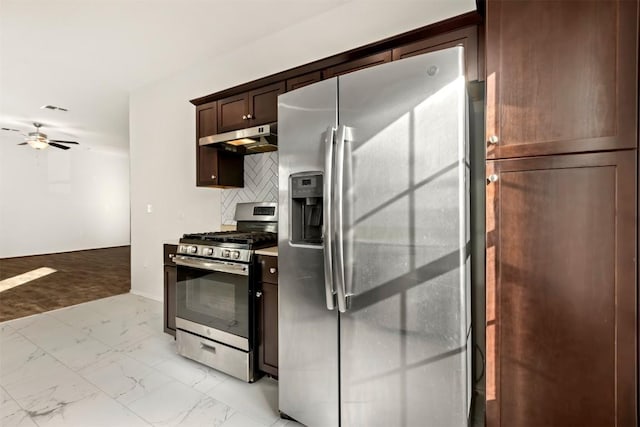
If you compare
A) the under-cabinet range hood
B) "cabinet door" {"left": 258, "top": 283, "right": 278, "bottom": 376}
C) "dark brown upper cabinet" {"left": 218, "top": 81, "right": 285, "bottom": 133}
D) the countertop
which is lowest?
"cabinet door" {"left": 258, "top": 283, "right": 278, "bottom": 376}

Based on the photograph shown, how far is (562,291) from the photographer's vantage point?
3.92 ft

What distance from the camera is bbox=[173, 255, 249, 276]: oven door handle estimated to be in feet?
7.00

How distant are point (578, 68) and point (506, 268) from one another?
80 cm

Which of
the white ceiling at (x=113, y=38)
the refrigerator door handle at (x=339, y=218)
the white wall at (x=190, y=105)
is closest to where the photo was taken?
the refrigerator door handle at (x=339, y=218)

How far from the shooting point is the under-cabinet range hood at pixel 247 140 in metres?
2.46

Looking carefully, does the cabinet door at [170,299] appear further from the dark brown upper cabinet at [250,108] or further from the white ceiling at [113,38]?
the white ceiling at [113,38]

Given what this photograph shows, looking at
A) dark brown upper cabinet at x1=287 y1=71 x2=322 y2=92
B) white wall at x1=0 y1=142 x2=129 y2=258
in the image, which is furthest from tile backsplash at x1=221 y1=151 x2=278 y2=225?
white wall at x1=0 y1=142 x2=129 y2=258

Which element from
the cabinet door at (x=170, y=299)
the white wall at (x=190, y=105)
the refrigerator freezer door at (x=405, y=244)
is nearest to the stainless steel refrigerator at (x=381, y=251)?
the refrigerator freezer door at (x=405, y=244)

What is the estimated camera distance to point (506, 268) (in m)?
1.30

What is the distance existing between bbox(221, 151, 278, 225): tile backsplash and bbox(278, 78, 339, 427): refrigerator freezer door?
1.22m

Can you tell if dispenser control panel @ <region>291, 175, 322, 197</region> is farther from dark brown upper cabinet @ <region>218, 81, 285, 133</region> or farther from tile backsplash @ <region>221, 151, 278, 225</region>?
tile backsplash @ <region>221, 151, 278, 225</region>

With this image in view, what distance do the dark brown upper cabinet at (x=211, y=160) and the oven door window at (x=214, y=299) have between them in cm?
93

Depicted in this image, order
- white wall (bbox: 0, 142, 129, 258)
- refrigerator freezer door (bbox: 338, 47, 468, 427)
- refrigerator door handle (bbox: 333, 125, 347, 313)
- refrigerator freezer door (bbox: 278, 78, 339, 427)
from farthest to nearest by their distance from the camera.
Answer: white wall (bbox: 0, 142, 129, 258) → refrigerator freezer door (bbox: 278, 78, 339, 427) → refrigerator door handle (bbox: 333, 125, 347, 313) → refrigerator freezer door (bbox: 338, 47, 468, 427)

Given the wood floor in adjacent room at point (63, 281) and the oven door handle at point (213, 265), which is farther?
the wood floor in adjacent room at point (63, 281)
